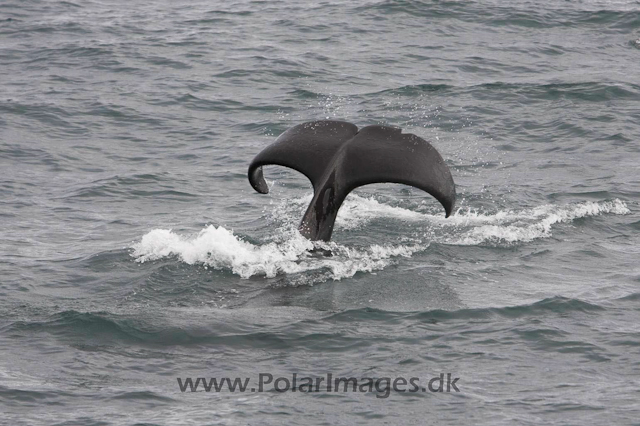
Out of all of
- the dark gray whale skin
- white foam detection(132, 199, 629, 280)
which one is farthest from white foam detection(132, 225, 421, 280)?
the dark gray whale skin

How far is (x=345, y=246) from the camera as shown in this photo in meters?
12.2

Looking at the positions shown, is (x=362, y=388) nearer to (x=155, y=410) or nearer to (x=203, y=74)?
(x=155, y=410)

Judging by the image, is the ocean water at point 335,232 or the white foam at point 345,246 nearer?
the ocean water at point 335,232

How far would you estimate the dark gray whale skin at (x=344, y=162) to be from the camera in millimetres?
10297

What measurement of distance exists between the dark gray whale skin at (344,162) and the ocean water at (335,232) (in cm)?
66

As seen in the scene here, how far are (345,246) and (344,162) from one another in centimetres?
154

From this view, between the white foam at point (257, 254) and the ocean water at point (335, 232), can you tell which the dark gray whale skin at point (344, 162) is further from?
the ocean water at point (335, 232)

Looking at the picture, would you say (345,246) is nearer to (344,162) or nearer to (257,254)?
(257,254)

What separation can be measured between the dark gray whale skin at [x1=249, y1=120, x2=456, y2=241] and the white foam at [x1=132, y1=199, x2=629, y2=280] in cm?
40

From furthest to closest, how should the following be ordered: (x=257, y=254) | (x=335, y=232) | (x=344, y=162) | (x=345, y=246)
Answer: (x=335, y=232), (x=345, y=246), (x=257, y=254), (x=344, y=162)

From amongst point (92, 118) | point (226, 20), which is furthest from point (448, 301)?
point (226, 20)

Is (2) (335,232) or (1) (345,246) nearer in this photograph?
(1) (345,246)

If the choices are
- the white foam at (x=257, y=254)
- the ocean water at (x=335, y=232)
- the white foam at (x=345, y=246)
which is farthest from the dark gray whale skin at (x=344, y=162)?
the ocean water at (x=335, y=232)

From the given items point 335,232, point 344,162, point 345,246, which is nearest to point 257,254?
point 345,246
